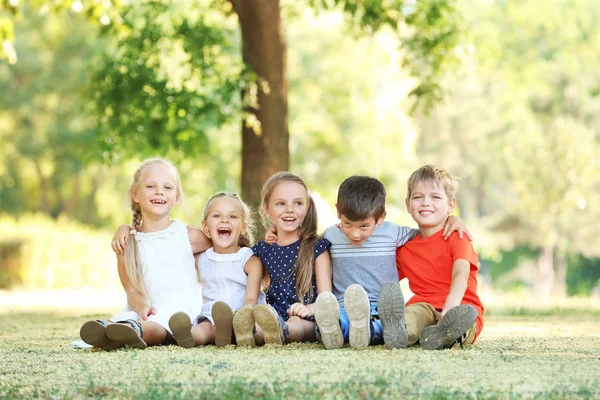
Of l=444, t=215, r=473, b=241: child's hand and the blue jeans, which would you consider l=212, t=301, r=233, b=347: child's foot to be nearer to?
the blue jeans

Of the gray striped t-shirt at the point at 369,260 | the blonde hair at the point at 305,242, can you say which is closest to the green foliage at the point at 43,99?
the blonde hair at the point at 305,242

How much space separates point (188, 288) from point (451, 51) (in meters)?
6.17

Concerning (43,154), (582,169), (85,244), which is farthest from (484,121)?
(85,244)

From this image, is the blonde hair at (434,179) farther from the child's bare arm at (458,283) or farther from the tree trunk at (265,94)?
the tree trunk at (265,94)

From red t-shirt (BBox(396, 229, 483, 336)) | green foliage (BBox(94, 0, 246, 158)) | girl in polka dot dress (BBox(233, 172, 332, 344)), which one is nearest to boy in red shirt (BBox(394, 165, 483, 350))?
red t-shirt (BBox(396, 229, 483, 336))

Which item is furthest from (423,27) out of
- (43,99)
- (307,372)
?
(43,99)

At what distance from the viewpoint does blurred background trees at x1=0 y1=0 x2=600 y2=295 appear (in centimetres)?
977

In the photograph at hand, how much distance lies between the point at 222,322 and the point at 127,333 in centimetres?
51

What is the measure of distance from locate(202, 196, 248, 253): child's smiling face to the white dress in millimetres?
177

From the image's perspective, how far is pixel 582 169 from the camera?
28.8 m

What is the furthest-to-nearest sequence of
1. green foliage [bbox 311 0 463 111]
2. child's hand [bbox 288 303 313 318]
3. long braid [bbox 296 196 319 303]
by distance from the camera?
1. green foliage [bbox 311 0 463 111]
2. long braid [bbox 296 196 319 303]
3. child's hand [bbox 288 303 313 318]

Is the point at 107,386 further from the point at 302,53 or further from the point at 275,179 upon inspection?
the point at 302,53

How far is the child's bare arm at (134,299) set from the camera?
202 inches

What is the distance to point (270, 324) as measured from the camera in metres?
4.66
